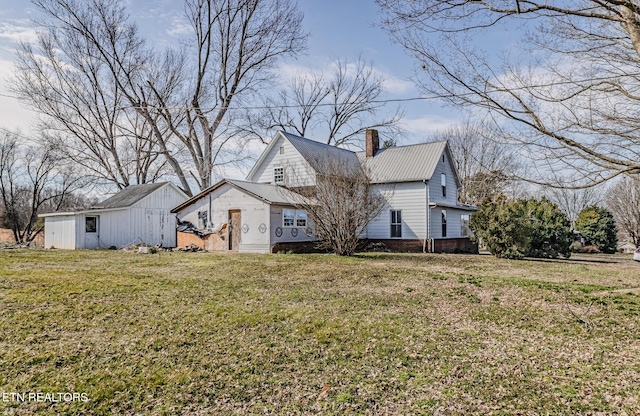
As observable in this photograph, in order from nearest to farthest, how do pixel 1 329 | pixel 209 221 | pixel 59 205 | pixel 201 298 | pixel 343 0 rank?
pixel 1 329, pixel 201 298, pixel 343 0, pixel 209 221, pixel 59 205

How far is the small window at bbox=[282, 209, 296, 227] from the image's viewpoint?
63.4ft

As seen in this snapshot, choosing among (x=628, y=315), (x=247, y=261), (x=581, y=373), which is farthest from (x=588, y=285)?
(x=247, y=261)

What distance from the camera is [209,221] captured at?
2048 cm

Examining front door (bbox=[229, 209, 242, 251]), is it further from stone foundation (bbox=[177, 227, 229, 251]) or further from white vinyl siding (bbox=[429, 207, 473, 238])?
white vinyl siding (bbox=[429, 207, 473, 238])

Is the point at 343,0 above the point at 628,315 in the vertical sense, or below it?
above

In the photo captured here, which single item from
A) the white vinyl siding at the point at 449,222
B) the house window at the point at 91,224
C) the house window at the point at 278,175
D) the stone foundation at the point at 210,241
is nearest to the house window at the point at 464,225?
the white vinyl siding at the point at 449,222

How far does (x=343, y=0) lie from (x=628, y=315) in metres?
9.13

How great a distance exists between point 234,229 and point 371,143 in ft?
36.9

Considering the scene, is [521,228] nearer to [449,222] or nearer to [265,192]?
[449,222]

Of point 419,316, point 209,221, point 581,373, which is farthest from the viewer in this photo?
point 209,221

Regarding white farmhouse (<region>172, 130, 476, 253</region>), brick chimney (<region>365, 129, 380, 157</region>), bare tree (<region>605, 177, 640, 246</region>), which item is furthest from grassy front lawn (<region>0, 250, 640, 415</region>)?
bare tree (<region>605, 177, 640, 246</region>)

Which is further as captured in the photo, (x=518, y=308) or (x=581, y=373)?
(x=518, y=308)

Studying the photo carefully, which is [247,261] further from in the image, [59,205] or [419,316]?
[59,205]

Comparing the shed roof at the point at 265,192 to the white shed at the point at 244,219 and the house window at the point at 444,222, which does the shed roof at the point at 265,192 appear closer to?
the white shed at the point at 244,219
